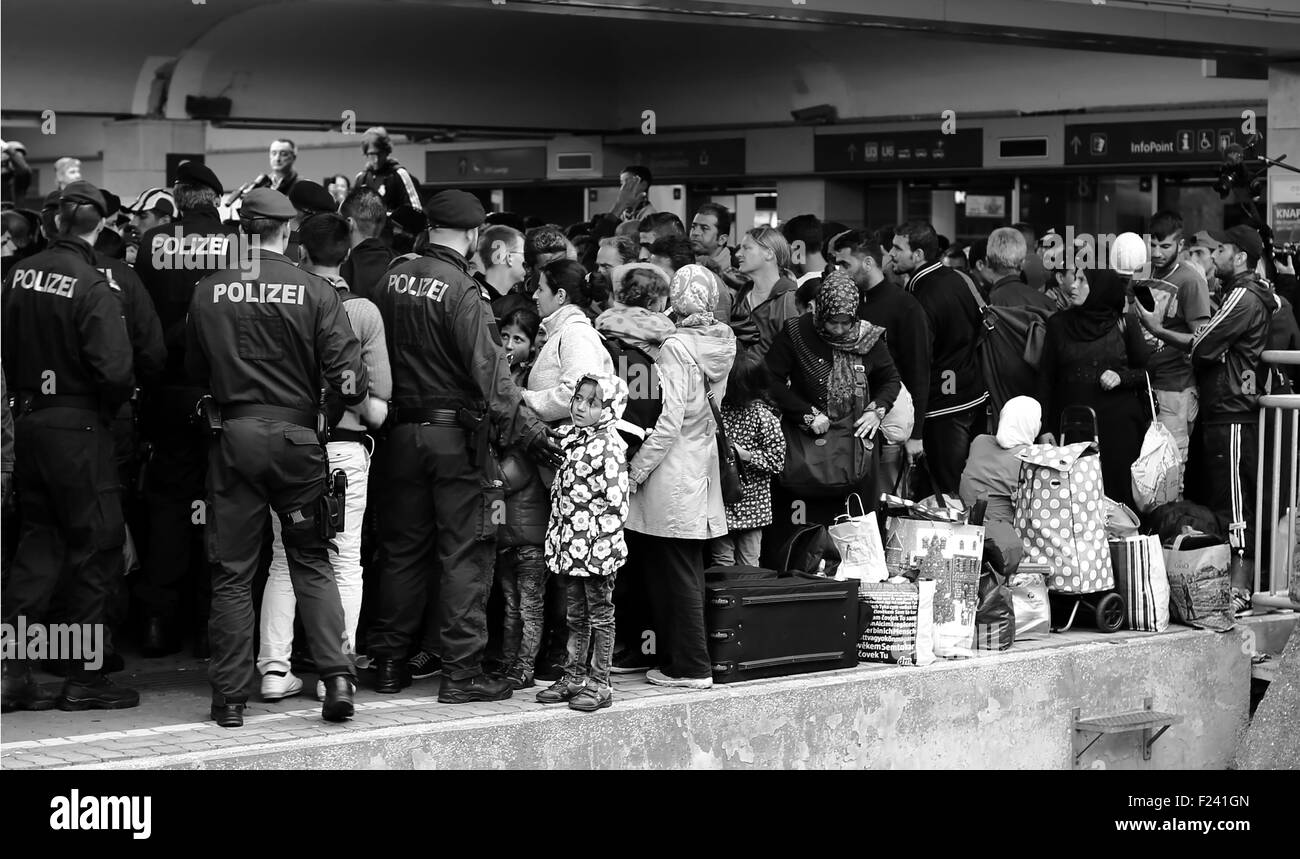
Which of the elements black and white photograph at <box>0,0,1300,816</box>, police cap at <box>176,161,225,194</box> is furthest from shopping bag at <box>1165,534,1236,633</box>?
police cap at <box>176,161,225,194</box>

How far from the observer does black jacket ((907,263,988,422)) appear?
29.5ft

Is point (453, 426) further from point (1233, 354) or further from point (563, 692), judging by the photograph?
point (1233, 354)

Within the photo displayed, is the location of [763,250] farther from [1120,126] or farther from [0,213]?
[1120,126]

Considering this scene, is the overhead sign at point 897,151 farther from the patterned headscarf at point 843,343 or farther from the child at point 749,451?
the child at point 749,451

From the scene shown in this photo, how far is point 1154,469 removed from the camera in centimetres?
856

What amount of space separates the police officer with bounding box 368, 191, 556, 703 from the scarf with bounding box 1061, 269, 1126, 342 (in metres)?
3.48

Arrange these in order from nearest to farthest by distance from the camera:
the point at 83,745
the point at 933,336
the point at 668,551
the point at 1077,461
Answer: the point at 83,745, the point at 668,551, the point at 1077,461, the point at 933,336

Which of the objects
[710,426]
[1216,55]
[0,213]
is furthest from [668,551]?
[1216,55]

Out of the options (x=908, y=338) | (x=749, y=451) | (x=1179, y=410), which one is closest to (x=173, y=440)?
(x=749, y=451)

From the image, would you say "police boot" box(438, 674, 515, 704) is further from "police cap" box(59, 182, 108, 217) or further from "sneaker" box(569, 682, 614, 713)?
"police cap" box(59, 182, 108, 217)

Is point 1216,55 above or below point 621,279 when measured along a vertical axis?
above

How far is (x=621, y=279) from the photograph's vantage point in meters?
6.86

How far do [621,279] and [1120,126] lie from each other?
9.33 m

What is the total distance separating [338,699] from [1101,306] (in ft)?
15.1
